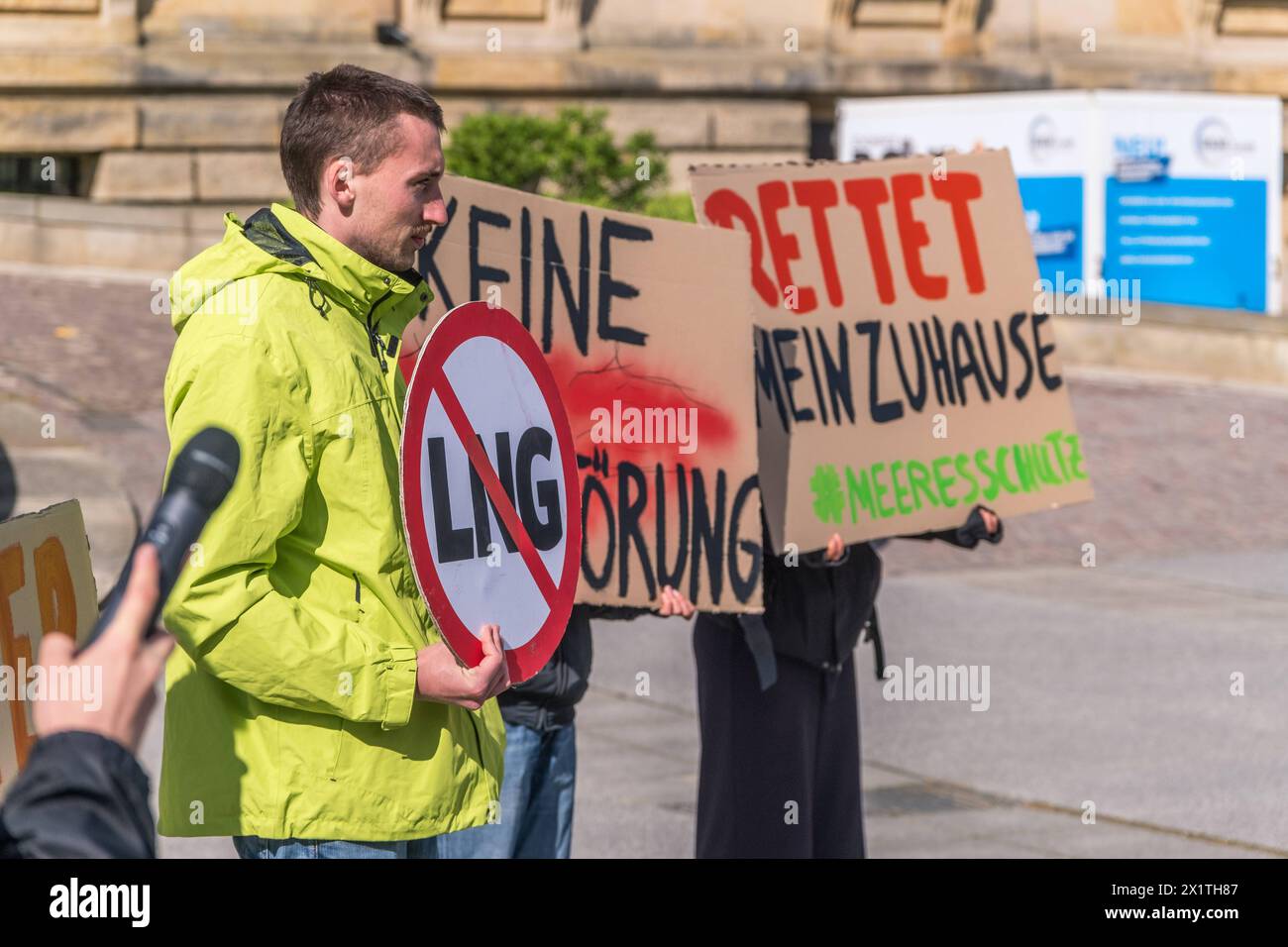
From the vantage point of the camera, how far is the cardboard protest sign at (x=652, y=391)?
4117mm

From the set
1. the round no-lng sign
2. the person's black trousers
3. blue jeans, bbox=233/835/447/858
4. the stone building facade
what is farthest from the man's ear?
the stone building facade

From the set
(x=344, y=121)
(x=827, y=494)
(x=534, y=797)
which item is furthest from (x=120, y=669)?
(x=827, y=494)

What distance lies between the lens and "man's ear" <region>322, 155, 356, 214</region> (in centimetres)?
282

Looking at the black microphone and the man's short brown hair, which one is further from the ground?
the man's short brown hair

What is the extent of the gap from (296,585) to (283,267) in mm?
456

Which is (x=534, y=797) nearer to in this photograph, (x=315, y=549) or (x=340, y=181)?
(x=315, y=549)

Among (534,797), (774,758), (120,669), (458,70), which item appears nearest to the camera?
(120,669)

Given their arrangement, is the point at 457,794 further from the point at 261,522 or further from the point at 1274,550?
the point at 1274,550

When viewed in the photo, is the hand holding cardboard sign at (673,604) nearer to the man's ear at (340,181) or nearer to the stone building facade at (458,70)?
the man's ear at (340,181)

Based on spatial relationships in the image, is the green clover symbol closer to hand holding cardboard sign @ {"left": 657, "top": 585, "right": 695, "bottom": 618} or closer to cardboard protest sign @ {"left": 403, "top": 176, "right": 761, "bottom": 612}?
cardboard protest sign @ {"left": 403, "top": 176, "right": 761, "bottom": 612}

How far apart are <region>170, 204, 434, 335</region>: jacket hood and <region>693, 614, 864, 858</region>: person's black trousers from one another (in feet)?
5.72

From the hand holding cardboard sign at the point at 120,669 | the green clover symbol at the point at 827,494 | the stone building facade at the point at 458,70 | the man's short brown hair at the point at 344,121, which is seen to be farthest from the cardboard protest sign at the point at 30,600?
the stone building facade at the point at 458,70

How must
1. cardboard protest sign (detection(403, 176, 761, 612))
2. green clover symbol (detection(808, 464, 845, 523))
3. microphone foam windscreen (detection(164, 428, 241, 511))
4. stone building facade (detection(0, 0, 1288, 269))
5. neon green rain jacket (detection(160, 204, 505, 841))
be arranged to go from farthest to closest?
stone building facade (detection(0, 0, 1288, 269)) < green clover symbol (detection(808, 464, 845, 523)) < cardboard protest sign (detection(403, 176, 761, 612)) < neon green rain jacket (detection(160, 204, 505, 841)) < microphone foam windscreen (detection(164, 428, 241, 511))

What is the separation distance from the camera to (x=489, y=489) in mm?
2926
